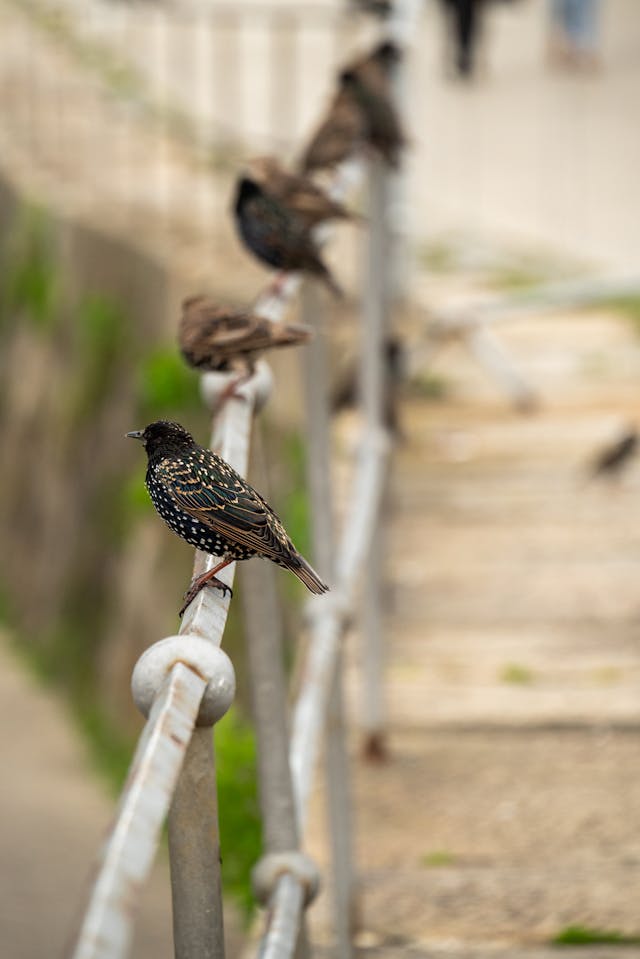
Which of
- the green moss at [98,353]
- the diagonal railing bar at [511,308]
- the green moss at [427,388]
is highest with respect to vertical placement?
the green moss at [98,353]

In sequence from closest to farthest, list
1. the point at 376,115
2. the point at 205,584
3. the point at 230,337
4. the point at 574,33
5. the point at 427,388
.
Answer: the point at 205,584
the point at 230,337
the point at 376,115
the point at 427,388
the point at 574,33

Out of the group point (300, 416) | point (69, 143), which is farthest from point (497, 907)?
point (69, 143)

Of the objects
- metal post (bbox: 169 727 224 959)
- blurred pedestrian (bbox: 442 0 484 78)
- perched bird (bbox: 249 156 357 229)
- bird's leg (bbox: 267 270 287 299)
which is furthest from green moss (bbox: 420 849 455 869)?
blurred pedestrian (bbox: 442 0 484 78)

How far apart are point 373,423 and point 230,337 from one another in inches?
94.1

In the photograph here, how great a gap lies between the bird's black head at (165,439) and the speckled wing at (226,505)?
59mm

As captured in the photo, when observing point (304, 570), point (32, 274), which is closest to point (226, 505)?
point (304, 570)

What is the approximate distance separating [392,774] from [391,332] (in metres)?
3.89

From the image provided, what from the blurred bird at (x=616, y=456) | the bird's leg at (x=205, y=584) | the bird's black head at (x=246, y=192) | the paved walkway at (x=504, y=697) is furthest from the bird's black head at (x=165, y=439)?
the blurred bird at (x=616, y=456)

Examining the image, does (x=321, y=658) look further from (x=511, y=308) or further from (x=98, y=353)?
(x=98, y=353)

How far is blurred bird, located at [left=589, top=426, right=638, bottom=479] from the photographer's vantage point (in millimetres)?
7434

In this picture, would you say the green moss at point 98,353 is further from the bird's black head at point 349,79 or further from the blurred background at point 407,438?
the bird's black head at point 349,79

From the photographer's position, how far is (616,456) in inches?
293

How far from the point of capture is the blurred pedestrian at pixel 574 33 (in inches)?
486

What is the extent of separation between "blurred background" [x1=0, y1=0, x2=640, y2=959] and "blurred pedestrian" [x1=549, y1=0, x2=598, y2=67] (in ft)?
0.07
